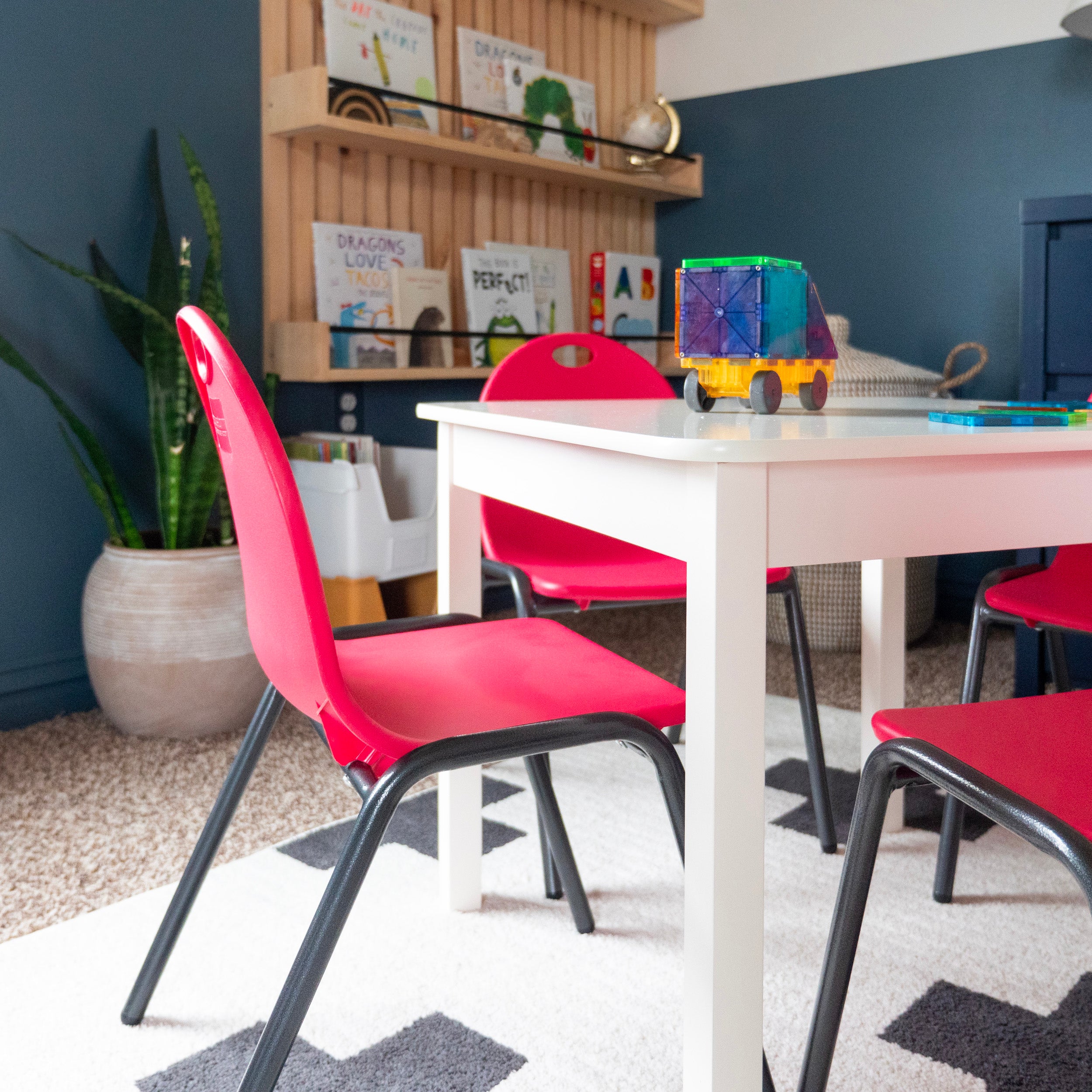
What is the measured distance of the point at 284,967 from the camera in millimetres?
1335

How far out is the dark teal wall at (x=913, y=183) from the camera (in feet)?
9.66

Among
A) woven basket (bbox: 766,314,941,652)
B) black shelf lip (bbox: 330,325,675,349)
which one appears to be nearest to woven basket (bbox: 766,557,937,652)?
woven basket (bbox: 766,314,941,652)

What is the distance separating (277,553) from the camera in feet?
2.70

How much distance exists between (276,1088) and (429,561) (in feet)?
5.17

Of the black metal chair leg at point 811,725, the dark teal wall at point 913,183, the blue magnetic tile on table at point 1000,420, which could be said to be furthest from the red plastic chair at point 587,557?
the dark teal wall at point 913,183

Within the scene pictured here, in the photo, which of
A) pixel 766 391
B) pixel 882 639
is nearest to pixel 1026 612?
pixel 882 639

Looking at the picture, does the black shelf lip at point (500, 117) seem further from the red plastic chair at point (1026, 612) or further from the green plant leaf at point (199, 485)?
the red plastic chair at point (1026, 612)

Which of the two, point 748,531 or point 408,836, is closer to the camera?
point 748,531

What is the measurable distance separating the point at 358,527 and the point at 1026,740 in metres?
1.74

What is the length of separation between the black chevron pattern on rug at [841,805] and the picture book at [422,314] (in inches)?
56.5

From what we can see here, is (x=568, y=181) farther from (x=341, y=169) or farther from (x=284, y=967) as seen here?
(x=284, y=967)

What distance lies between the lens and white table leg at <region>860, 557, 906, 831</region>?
1647mm

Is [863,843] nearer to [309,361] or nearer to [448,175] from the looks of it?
[309,361]

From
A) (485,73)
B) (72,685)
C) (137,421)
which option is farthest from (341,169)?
(72,685)
